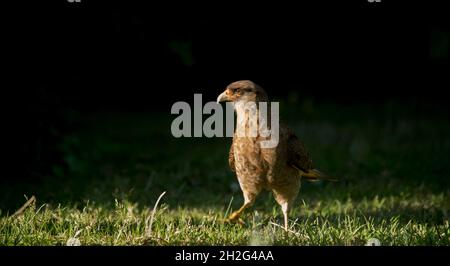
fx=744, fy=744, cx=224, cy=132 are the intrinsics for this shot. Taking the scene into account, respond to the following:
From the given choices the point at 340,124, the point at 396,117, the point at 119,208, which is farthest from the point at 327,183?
the point at 396,117

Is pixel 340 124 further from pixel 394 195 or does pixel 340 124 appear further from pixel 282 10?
pixel 394 195

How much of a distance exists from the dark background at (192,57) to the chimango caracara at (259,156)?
2883 mm

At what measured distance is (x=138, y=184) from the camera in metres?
7.06

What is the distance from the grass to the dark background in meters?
0.54

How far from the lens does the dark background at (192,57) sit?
7189 mm

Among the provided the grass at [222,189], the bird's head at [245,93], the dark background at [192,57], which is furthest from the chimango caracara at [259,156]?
the dark background at [192,57]

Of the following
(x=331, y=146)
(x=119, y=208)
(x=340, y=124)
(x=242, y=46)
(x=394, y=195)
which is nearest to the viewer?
(x=119, y=208)

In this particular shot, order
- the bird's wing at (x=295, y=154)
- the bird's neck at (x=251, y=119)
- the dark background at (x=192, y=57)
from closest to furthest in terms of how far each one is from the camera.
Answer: the bird's neck at (x=251, y=119)
the bird's wing at (x=295, y=154)
the dark background at (x=192, y=57)

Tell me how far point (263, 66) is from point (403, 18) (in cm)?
238

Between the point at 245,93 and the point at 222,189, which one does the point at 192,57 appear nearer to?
the point at 222,189

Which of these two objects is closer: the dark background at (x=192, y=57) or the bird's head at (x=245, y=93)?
the bird's head at (x=245, y=93)

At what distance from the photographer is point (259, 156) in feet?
16.0

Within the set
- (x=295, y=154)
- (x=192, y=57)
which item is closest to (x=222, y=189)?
(x=295, y=154)

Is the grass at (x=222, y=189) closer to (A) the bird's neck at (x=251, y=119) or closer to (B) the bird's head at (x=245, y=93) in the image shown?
(A) the bird's neck at (x=251, y=119)
